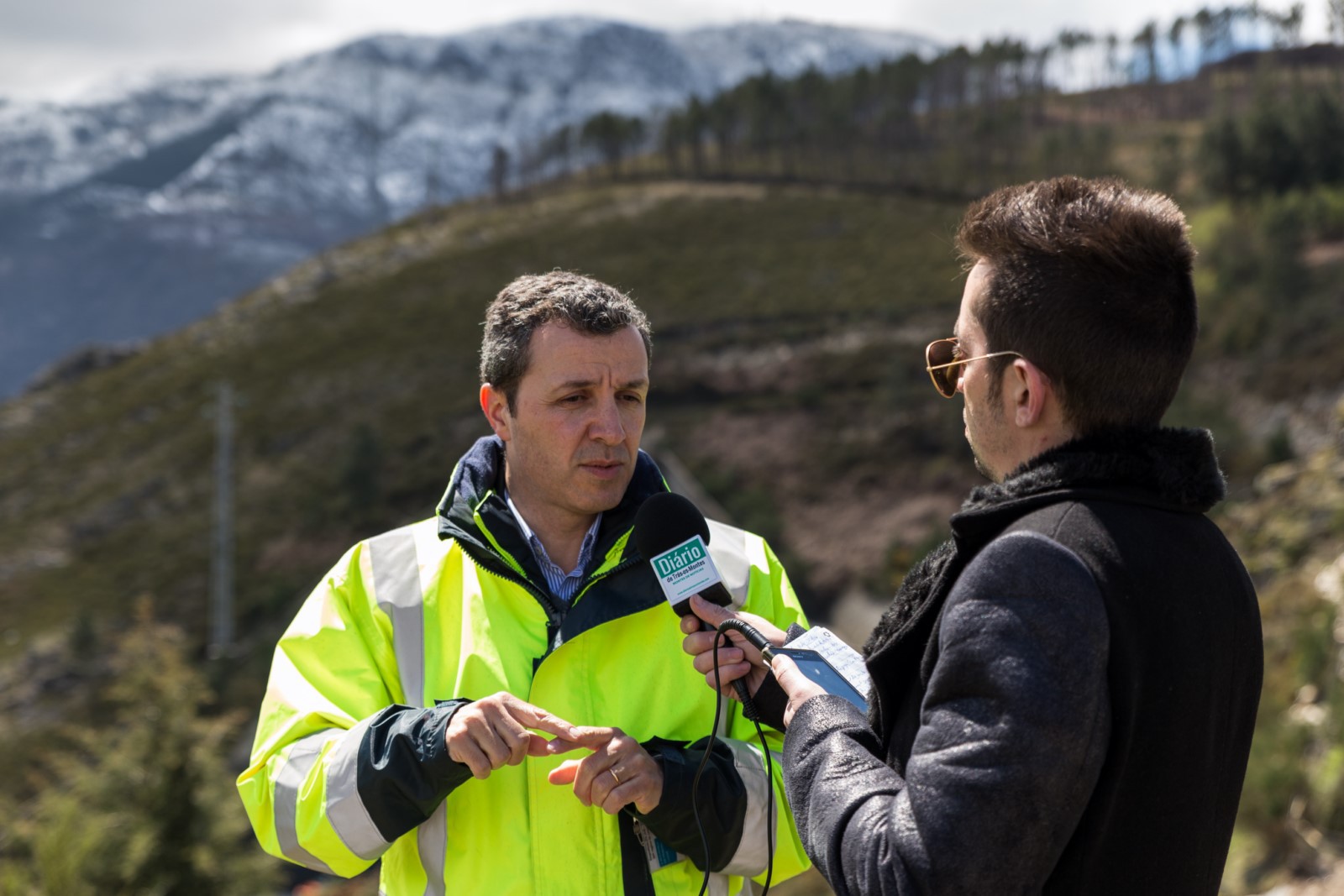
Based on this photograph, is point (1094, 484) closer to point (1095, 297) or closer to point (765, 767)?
point (1095, 297)

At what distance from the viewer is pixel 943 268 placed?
182 ft

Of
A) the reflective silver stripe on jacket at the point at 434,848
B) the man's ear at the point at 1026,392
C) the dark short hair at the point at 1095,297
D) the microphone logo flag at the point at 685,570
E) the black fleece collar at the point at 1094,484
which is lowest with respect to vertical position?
the reflective silver stripe on jacket at the point at 434,848

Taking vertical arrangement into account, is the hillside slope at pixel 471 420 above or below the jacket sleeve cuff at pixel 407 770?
below

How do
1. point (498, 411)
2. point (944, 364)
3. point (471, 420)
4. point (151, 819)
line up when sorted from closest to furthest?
point (944, 364) → point (498, 411) → point (151, 819) → point (471, 420)

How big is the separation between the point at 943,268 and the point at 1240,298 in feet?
53.7

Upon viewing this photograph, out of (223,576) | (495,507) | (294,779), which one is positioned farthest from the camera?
(223,576)

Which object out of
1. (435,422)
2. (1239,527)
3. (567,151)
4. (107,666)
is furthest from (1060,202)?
(567,151)

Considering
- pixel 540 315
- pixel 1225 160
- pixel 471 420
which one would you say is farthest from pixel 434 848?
pixel 1225 160

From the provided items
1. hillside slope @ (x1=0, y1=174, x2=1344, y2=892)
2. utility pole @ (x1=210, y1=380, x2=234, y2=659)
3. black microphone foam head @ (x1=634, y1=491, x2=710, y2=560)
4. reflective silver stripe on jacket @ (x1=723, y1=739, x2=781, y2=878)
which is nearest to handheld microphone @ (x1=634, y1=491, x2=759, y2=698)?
black microphone foam head @ (x1=634, y1=491, x2=710, y2=560)

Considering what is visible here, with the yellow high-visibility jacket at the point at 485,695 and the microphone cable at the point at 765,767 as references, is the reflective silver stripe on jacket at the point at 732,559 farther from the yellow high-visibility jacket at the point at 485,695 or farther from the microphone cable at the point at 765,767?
the microphone cable at the point at 765,767

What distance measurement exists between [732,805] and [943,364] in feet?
3.77

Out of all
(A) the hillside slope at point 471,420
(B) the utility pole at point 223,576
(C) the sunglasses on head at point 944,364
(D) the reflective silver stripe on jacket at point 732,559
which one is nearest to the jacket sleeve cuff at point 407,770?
(D) the reflective silver stripe on jacket at point 732,559

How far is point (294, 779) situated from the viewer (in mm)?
2678

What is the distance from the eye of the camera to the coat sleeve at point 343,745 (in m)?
2.54
